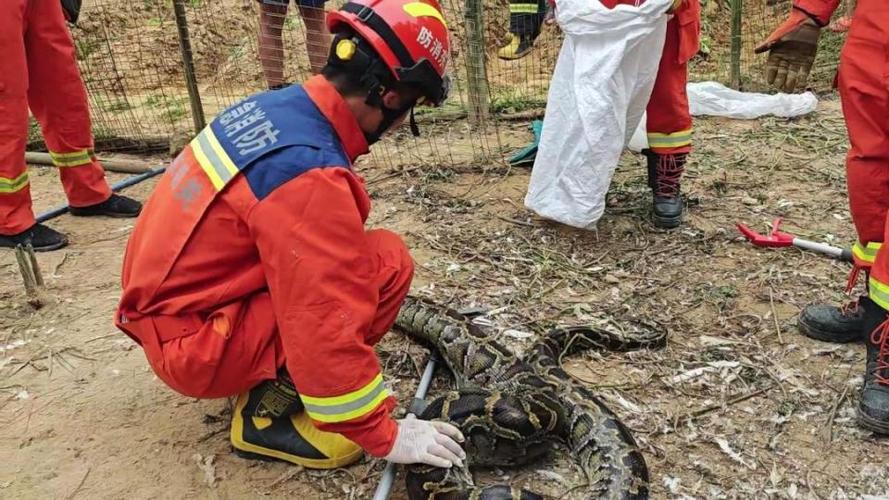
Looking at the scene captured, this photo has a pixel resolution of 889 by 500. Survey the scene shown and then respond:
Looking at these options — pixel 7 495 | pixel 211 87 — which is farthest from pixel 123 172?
pixel 7 495

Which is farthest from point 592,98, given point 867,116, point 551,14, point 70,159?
point 70,159

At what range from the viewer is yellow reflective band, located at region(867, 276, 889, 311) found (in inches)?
110

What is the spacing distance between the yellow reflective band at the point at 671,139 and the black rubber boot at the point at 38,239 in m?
3.71

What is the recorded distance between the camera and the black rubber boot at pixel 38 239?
4.65 metres

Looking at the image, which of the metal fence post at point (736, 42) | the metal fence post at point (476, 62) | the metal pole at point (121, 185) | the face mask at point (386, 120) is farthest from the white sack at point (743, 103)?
the face mask at point (386, 120)

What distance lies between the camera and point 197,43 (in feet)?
32.6

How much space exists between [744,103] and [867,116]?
3.80m

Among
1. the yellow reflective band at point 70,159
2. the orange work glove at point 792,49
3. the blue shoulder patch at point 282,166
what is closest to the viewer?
the blue shoulder patch at point 282,166

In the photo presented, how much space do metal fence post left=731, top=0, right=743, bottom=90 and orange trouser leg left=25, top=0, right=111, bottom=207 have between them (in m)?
5.42

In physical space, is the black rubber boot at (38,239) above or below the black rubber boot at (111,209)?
above

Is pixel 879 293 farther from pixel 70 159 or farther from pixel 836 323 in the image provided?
pixel 70 159

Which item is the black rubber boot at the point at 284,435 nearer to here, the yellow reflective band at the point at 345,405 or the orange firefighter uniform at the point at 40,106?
the yellow reflective band at the point at 345,405

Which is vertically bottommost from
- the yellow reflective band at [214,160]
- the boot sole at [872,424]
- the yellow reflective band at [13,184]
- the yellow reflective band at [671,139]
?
the boot sole at [872,424]

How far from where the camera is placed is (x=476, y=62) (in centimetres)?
631
